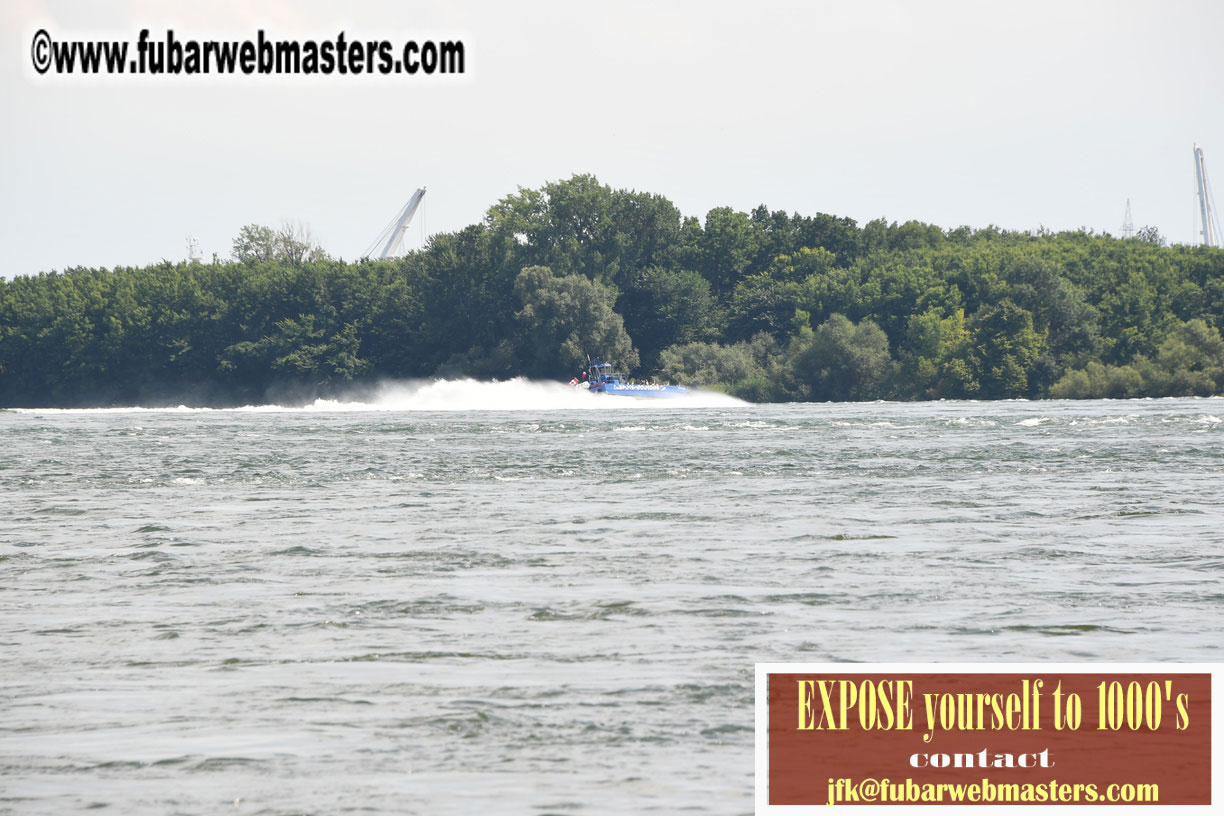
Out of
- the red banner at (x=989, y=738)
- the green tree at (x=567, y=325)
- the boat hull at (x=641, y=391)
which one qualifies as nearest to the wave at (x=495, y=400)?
the boat hull at (x=641, y=391)

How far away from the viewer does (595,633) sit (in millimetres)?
14312

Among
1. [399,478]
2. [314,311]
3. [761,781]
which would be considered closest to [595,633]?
[761,781]

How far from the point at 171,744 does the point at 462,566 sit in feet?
27.8

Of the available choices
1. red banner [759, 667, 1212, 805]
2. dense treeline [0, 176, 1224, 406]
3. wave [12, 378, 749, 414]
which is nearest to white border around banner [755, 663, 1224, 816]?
red banner [759, 667, 1212, 805]

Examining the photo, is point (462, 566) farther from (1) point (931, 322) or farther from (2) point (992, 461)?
(1) point (931, 322)

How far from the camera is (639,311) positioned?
119250mm

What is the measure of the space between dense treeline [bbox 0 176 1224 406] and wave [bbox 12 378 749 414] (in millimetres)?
3120

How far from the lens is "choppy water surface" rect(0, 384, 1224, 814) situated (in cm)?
1004

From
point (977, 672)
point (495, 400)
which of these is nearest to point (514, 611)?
point (977, 672)

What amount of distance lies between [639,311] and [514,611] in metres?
104

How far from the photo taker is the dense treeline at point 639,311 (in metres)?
106

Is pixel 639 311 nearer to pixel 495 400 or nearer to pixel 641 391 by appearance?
pixel 495 400

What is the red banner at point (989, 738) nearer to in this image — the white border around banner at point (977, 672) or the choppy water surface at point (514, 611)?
the white border around banner at point (977, 672)

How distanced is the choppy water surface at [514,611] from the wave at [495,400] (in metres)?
58.5
